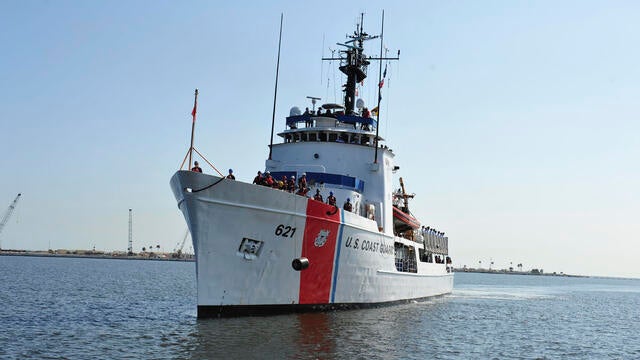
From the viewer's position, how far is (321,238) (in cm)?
2084

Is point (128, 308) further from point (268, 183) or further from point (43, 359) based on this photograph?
point (43, 359)

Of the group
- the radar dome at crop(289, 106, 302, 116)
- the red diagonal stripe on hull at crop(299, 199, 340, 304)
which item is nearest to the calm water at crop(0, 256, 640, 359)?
the red diagonal stripe on hull at crop(299, 199, 340, 304)

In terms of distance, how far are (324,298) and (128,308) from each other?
28.8 feet

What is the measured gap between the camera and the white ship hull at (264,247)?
18.7 meters

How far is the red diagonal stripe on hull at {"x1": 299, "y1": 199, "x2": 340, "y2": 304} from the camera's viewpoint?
2045 cm

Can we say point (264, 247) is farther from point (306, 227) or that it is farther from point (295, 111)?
point (295, 111)

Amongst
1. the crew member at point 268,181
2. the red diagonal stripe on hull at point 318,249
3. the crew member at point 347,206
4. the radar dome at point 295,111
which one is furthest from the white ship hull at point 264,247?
the radar dome at point 295,111

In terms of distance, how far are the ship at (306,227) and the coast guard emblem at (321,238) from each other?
0.12ft

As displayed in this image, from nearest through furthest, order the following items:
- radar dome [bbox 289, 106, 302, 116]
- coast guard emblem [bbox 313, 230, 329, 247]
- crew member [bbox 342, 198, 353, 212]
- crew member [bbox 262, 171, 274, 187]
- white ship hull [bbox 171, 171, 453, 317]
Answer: white ship hull [bbox 171, 171, 453, 317]
crew member [bbox 262, 171, 274, 187]
coast guard emblem [bbox 313, 230, 329, 247]
crew member [bbox 342, 198, 353, 212]
radar dome [bbox 289, 106, 302, 116]

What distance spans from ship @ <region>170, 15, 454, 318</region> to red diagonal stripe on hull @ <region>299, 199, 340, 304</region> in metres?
0.04

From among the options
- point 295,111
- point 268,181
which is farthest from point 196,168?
point 295,111

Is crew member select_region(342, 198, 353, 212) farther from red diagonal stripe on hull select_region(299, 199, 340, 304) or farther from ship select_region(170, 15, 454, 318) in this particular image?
red diagonal stripe on hull select_region(299, 199, 340, 304)

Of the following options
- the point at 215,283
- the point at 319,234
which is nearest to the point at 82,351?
the point at 215,283

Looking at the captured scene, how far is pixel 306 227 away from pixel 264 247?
1.71 m
